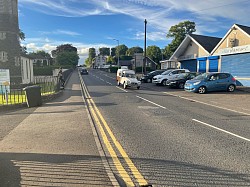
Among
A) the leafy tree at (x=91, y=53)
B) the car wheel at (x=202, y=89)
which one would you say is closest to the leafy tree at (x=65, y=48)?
the leafy tree at (x=91, y=53)

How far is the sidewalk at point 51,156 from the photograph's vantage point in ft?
11.8

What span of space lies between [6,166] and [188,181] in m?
3.47

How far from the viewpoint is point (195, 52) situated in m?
28.3

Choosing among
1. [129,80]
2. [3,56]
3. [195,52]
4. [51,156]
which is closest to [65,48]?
[3,56]

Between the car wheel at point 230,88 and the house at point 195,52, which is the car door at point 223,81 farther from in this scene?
the house at point 195,52

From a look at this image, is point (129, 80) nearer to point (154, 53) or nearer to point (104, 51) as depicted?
point (154, 53)

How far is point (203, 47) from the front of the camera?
26.4m

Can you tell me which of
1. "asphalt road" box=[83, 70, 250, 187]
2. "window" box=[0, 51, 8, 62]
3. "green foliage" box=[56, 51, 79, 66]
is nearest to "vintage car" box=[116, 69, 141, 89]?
"asphalt road" box=[83, 70, 250, 187]

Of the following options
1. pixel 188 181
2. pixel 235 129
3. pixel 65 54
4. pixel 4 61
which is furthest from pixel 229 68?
pixel 65 54

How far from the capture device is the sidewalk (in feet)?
11.8

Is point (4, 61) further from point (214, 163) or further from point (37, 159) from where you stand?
point (214, 163)

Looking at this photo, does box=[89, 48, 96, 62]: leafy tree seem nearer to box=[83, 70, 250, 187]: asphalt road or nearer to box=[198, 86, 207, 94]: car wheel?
box=[198, 86, 207, 94]: car wheel

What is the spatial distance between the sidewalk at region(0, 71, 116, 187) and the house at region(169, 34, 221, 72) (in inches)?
899

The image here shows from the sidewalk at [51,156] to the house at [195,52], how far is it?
2283 cm
